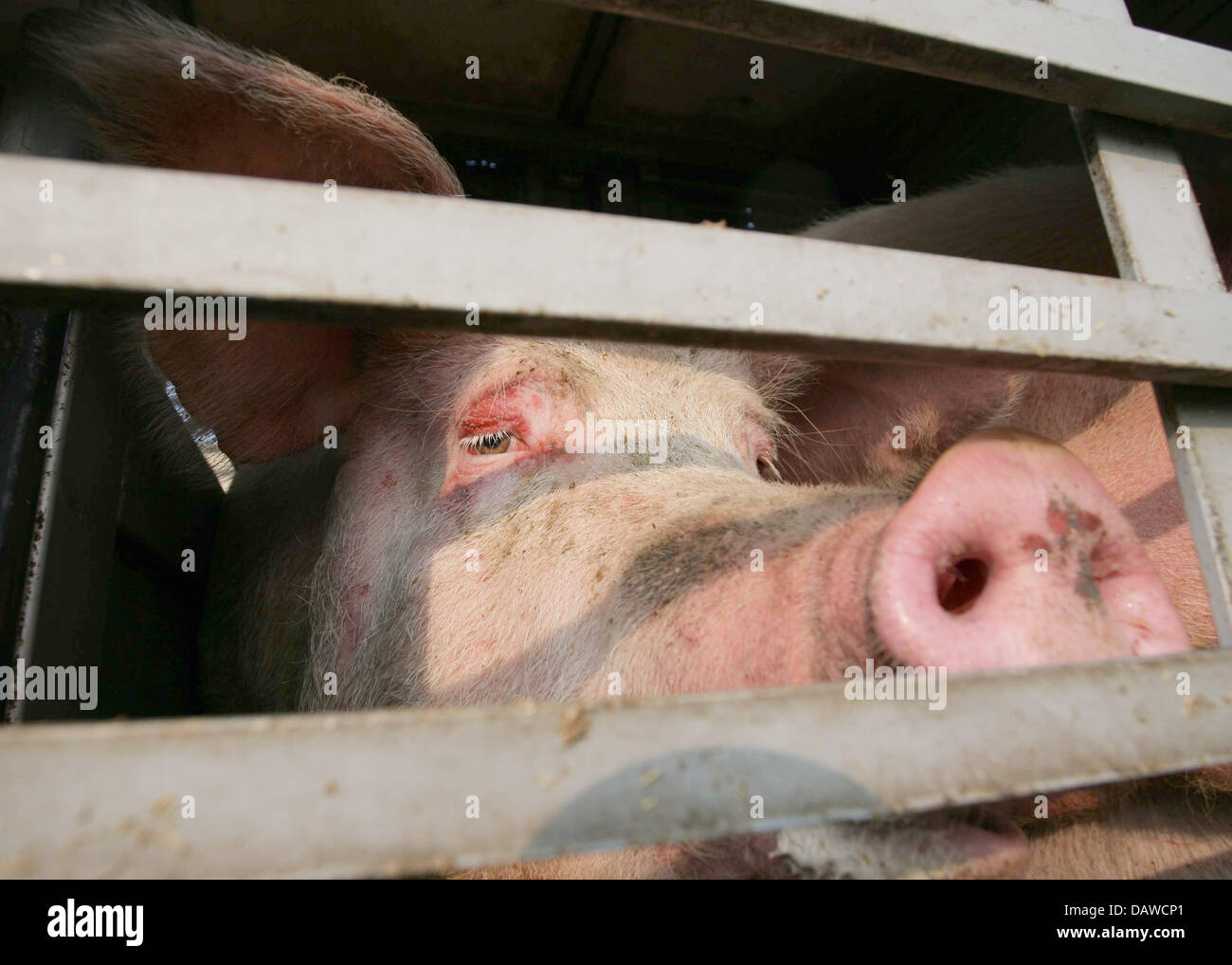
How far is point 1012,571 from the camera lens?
3.38ft

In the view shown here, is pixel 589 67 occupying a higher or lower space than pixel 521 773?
higher

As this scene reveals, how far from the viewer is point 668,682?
130 centimetres

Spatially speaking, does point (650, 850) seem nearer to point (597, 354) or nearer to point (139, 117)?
point (597, 354)

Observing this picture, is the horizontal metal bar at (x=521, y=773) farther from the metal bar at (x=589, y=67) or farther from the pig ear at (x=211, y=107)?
the metal bar at (x=589, y=67)

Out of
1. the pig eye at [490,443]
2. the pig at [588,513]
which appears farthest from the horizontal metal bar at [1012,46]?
the pig eye at [490,443]

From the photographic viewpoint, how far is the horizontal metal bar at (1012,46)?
3.80 ft

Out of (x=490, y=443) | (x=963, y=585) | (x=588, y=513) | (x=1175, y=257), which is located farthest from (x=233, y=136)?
(x=1175, y=257)

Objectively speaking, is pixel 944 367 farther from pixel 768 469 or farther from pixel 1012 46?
pixel 768 469

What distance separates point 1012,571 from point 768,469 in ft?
5.44

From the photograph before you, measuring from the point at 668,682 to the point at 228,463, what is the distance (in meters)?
2.23

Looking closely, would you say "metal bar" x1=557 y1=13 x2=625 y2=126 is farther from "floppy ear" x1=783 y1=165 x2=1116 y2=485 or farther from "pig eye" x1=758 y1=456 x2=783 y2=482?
"pig eye" x1=758 y1=456 x2=783 y2=482

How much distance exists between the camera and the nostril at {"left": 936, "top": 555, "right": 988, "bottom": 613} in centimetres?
109

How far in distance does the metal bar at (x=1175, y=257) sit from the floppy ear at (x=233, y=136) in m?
1.41
